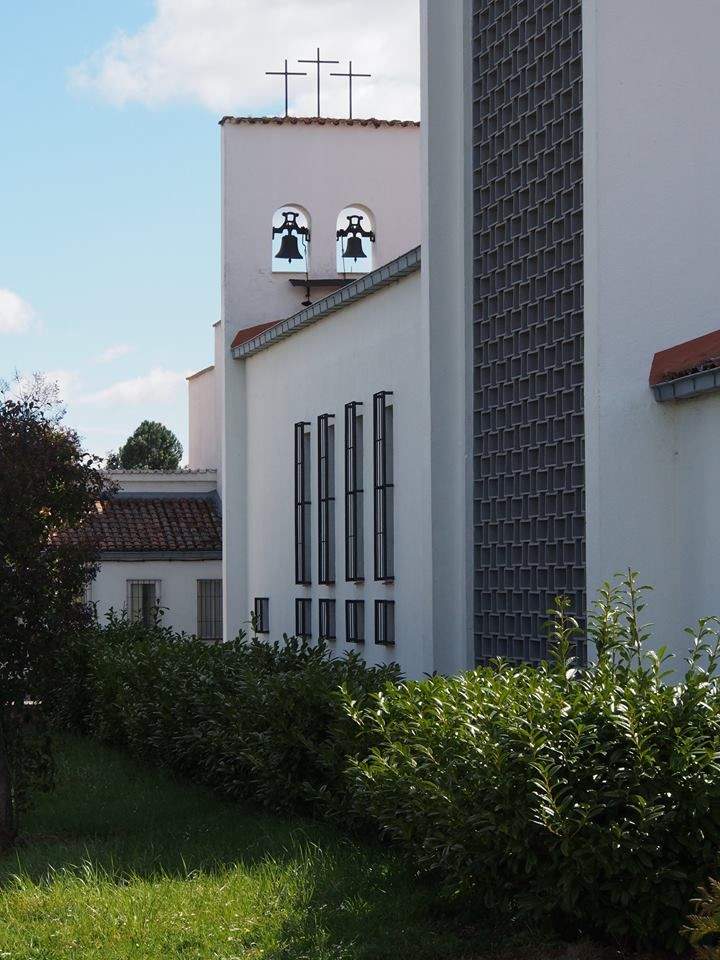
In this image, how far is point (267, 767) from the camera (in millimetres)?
10344

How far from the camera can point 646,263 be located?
10094 millimetres

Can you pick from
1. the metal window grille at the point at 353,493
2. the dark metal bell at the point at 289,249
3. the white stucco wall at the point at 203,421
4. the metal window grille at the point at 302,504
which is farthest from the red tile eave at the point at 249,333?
the white stucco wall at the point at 203,421

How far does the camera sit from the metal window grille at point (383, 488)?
579 inches

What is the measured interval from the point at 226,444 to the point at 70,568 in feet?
35.4

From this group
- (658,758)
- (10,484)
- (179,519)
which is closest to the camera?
(658,758)

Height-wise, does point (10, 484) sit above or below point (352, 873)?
above

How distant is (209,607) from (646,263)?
76.8 ft

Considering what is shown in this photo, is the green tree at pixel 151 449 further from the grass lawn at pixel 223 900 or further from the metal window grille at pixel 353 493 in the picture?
the grass lawn at pixel 223 900

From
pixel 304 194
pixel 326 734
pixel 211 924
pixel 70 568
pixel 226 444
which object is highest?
pixel 304 194

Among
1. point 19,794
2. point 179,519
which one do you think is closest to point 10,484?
point 19,794

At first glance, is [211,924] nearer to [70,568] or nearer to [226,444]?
[70,568]

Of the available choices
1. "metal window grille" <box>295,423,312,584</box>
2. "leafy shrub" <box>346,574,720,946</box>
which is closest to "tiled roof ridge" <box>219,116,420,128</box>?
"metal window grille" <box>295,423,312,584</box>

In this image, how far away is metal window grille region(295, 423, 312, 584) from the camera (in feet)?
58.2

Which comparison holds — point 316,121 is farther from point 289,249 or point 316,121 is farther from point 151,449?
point 151,449
